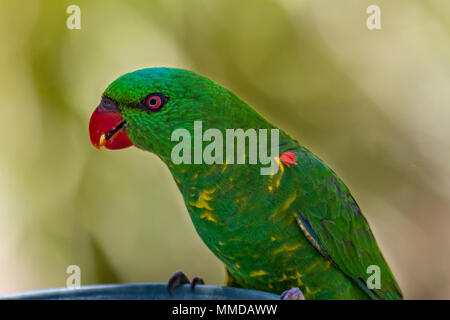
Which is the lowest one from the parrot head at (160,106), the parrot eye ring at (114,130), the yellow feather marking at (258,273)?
the yellow feather marking at (258,273)

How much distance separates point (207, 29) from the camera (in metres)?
3.60

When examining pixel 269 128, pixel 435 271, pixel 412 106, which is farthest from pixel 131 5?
→ pixel 435 271

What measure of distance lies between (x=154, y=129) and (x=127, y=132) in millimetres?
139

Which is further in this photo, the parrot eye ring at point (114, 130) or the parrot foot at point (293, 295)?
the parrot eye ring at point (114, 130)

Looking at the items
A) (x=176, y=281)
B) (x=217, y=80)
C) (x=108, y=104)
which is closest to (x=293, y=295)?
(x=176, y=281)

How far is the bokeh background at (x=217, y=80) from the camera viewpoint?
3.31m

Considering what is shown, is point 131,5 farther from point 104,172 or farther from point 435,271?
point 435,271

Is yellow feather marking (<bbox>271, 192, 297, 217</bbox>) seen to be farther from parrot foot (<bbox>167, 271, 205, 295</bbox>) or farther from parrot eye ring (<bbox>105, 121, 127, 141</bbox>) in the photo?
parrot eye ring (<bbox>105, 121, 127, 141</bbox>)

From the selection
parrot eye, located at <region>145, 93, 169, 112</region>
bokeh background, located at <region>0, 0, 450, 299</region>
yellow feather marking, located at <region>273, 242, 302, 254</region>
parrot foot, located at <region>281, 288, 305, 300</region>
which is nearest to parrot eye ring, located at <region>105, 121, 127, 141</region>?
parrot eye, located at <region>145, 93, 169, 112</region>

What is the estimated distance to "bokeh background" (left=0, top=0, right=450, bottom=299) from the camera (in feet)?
10.8

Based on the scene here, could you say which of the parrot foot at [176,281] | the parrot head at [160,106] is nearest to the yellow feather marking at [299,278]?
Result: the parrot foot at [176,281]

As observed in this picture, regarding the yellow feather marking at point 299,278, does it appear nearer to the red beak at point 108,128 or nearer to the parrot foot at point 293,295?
the parrot foot at point 293,295

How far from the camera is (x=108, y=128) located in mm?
1896

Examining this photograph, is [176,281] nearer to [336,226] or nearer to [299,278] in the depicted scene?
[299,278]
